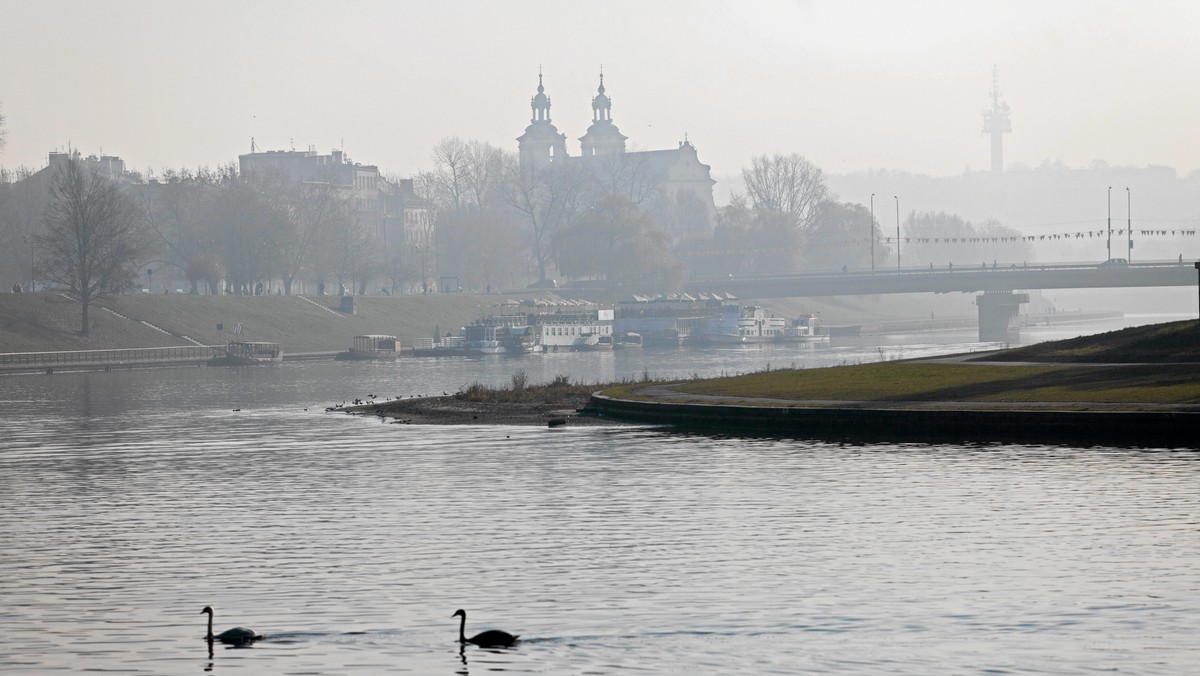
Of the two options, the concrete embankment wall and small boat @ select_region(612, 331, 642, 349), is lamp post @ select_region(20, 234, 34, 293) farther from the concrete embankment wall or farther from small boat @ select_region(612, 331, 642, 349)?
the concrete embankment wall

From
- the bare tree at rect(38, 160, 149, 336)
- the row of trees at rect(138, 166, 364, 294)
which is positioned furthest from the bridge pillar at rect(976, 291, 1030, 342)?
the bare tree at rect(38, 160, 149, 336)

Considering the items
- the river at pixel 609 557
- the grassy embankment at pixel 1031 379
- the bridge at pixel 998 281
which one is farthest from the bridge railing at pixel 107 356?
the river at pixel 609 557

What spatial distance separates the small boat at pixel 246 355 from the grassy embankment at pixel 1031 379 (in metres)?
70.2

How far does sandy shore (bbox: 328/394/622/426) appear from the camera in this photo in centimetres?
6825

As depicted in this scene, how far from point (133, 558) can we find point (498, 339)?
134m

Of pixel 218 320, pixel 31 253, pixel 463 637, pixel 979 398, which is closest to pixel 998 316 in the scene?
pixel 218 320

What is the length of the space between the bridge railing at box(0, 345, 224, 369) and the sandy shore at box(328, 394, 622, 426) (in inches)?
2228

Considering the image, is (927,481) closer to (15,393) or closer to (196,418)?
(196,418)

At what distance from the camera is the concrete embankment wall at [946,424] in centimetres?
5219

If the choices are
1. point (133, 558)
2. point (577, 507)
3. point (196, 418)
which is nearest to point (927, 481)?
point (577, 507)

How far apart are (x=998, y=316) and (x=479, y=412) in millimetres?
129608

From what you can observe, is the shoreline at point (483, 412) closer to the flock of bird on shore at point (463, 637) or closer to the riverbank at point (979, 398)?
the riverbank at point (979, 398)

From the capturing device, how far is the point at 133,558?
3459cm

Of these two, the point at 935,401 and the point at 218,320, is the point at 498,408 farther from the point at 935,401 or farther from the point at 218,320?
the point at 218,320
